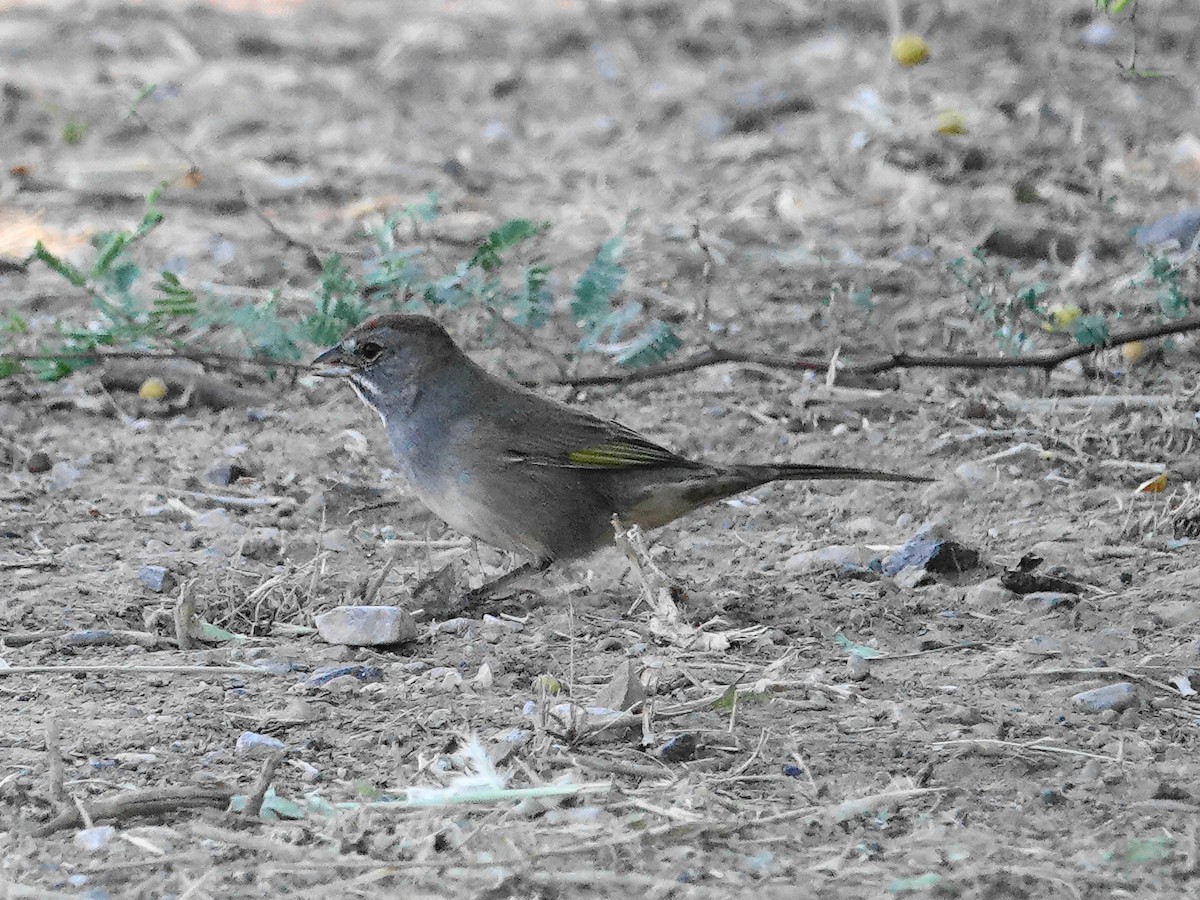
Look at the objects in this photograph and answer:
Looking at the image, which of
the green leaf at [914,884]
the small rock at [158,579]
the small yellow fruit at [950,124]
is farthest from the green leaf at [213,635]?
the small yellow fruit at [950,124]

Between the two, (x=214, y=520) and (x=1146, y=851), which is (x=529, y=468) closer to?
(x=214, y=520)

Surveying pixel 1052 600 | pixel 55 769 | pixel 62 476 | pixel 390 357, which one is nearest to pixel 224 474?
pixel 62 476

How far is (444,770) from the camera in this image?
12.1 ft

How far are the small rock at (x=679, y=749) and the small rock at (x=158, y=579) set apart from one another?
5.56 ft

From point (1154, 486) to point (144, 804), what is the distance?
3.25 m

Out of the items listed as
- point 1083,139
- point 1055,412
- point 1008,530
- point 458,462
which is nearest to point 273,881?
point 458,462

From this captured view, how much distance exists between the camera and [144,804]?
3479mm

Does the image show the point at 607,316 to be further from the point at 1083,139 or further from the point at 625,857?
the point at 1083,139

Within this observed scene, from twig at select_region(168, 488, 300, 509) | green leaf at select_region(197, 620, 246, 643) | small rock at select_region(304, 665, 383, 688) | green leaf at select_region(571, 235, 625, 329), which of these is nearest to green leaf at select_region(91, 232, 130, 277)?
twig at select_region(168, 488, 300, 509)

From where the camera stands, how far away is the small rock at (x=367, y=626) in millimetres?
4516

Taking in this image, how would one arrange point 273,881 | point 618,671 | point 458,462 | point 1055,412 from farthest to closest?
point 1055,412 → point 458,462 → point 618,671 → point 273,881

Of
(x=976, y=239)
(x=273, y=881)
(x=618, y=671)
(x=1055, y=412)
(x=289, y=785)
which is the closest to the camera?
(x=273, y=881)

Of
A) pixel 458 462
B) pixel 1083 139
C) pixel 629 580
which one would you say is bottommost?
pixel 629 580

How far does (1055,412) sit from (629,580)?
5.35 feet
